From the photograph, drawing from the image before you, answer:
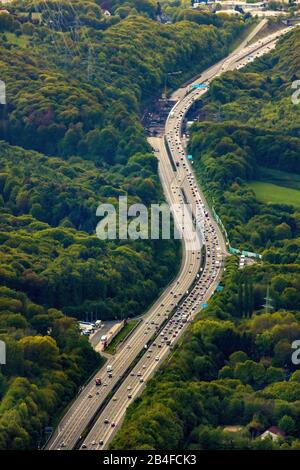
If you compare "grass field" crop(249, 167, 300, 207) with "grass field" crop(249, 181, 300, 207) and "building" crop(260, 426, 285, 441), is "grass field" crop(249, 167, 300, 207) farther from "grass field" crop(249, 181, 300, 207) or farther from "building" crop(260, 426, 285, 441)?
"building" crop(260, 426, 285, 441)

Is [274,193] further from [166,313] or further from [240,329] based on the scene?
[240,329]

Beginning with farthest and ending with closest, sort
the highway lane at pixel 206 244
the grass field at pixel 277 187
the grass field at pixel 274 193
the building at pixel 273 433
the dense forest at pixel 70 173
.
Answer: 1. the grass field at pixel 277 187
2. the grass field at pixel 274 193
3. the dense forest at pixel 70 173
4. the highway lane at pixel 206 244
5. the building at pixel 273 433

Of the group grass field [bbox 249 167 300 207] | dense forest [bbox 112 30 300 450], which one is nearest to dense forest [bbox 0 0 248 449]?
dense forest [bbox 112 30 300 450]

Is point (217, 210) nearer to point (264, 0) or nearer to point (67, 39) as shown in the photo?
point (67, 39)

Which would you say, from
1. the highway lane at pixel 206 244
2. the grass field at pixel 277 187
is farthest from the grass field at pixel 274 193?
the highway lane at pixel 206 244

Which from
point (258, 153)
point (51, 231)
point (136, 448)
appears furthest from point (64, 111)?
point (136, 448)

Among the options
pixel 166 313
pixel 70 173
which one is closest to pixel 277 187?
pixel 70 173

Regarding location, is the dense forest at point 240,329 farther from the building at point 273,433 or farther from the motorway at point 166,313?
the motorway at point 166,313
